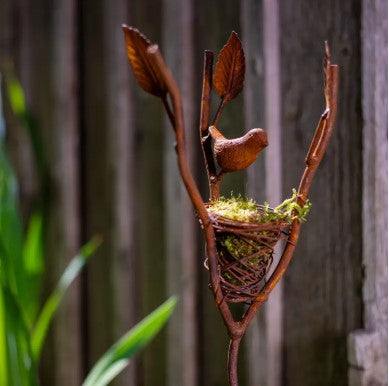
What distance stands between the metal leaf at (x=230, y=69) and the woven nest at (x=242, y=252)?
0.52 ft

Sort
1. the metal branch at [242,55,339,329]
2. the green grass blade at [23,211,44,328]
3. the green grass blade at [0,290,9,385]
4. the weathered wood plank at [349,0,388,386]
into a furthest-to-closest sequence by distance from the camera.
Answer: the green grass blade at [23,211,44,328] < the green grass blade at [0,290,9,385] < the weathered wood plank at [349,0,388,386] < the metal branch at [242,55,339,329]

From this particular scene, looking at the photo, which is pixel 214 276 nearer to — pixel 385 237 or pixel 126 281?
pixel 385 237

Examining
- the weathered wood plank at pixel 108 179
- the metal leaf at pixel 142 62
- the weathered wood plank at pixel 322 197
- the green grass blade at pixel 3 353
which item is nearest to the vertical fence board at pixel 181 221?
the weathered wood plank at pixel 108 179

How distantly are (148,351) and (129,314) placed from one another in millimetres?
91

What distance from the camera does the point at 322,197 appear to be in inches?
36.8

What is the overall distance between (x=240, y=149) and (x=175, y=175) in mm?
598

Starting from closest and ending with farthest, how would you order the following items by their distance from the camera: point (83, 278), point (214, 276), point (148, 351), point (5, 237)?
point (214, 276)
point (5, 237)
point (148, 351)
point (83, 278)

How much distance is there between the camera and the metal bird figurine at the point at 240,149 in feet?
1.83

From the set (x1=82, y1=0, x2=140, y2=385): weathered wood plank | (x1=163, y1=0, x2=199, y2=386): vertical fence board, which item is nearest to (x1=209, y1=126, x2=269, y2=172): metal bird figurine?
(x1=163, y1=0, x2=199, y2=386): vertical fence board

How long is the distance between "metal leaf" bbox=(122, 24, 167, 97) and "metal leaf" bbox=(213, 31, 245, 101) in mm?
143

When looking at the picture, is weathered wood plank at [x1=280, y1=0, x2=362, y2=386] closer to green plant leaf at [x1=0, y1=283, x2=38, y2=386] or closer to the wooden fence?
the wooden fence

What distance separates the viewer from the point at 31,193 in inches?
55.2

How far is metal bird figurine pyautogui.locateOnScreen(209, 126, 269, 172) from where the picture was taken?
0.56 meters

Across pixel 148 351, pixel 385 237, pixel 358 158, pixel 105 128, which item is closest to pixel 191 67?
pixel 105 128
